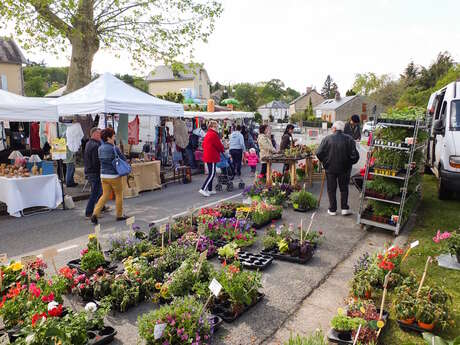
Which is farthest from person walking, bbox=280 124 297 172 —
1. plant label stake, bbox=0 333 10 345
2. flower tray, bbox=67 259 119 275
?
plant label stake, bbox=0 333 10 345

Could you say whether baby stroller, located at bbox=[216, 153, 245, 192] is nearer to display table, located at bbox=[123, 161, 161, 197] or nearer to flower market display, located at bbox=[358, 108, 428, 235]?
display table, located at bbox=[123, 161, 161, 197]

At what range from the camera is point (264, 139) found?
10.9 meters

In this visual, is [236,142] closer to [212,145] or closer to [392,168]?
[212,145]

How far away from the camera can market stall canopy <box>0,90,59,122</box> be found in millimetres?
7963

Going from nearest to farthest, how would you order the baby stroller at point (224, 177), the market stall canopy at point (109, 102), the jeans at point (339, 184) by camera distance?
the jeans at point (339, 184) → the market stall canopy at point (109, 102) → the baby stroller at point (224, 177)

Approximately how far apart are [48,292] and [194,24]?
13.9m

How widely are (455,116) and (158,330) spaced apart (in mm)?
8285

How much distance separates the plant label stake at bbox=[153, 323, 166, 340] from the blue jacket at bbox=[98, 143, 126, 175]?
15.6 feet

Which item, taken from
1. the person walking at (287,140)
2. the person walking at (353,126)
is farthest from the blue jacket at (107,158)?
the person walking at (353,126)

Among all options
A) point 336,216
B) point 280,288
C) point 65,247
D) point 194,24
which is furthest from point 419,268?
point 194,24

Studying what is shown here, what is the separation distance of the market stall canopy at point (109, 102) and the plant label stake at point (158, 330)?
740 cm

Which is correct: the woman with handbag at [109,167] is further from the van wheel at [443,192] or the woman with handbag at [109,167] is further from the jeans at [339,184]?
the van wheel at [443,192]

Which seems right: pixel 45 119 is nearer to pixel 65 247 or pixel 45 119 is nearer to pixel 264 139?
pixel 65 247

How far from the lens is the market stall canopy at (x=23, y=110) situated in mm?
7963
